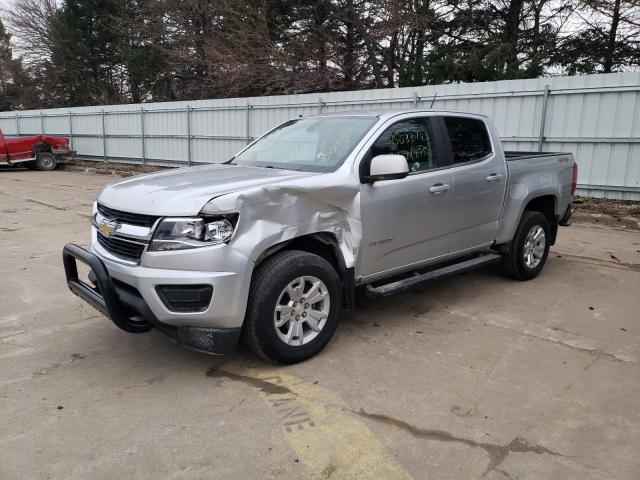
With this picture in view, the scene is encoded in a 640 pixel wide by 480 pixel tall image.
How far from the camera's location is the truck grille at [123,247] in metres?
3.39

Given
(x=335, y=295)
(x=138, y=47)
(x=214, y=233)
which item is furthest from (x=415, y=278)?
(x=138, y=47)

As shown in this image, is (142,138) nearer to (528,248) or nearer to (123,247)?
(528,248)

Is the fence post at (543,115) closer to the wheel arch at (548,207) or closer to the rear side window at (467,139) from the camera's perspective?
the wheel arch at (548,207)

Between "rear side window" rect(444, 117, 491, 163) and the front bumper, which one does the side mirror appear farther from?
the front bumper

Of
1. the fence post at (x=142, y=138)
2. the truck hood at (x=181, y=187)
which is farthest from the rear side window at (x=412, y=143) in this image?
the fence post at (x=142, y=138)

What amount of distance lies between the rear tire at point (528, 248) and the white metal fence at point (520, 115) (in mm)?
1632

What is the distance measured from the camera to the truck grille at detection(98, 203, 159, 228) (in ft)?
10.9

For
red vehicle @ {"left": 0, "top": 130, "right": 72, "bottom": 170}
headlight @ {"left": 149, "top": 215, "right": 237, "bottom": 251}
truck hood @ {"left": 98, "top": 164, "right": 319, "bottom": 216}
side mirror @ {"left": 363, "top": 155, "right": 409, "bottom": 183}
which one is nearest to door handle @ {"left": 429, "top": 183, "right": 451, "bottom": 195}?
side mirror @ {"left": 363, "top": 155, "right": 409, "bottom": 183}

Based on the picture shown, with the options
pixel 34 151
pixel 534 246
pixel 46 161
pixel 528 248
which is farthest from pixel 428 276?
pixel 46 161

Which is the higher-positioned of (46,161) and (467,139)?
(467,139)

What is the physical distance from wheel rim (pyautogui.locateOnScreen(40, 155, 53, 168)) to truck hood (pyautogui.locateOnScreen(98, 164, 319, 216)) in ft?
60.5

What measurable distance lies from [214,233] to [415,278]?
193 centimetres

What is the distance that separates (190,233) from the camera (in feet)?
10.6

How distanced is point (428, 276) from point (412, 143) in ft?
3.72
